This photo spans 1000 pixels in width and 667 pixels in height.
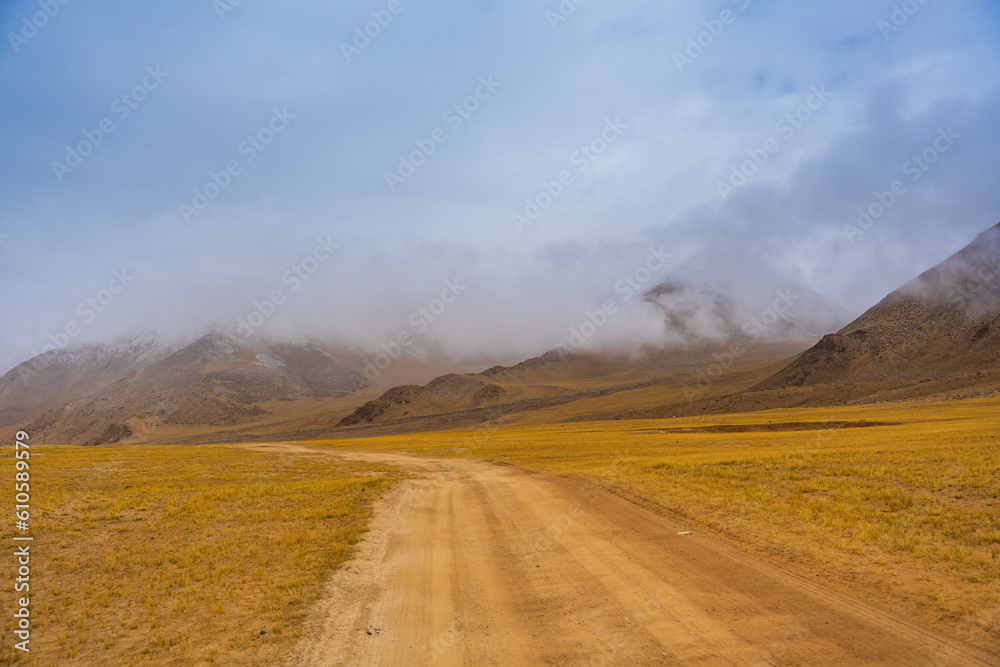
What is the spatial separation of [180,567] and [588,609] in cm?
1007

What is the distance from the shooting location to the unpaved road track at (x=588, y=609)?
7793mm

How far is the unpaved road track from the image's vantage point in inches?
307

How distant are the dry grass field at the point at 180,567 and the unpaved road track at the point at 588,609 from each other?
1110 millimetres

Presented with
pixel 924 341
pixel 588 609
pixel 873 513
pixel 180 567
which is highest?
pixel 924 341

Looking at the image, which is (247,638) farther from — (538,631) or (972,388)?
(972,388)

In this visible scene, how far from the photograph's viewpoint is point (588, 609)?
Result: 9.52m

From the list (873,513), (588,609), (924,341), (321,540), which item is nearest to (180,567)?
Result: (321,540)

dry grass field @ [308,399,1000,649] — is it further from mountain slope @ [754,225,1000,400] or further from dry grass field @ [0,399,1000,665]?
mountain slope @ [754,225,1000,400]

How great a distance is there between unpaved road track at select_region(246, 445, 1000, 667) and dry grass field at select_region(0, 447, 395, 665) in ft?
3.64

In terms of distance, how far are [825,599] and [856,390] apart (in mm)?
116293

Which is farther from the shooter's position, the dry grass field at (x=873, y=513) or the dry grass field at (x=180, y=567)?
the dry grass field at (x=873, y=513)

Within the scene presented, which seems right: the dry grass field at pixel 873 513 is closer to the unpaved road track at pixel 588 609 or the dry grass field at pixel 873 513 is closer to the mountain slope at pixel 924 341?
the unpaved road track at pixel 588 609

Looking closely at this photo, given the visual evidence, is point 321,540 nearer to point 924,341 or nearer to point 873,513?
point 873,513

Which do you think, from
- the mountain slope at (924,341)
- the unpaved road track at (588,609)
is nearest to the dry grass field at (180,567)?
the unpaved road track at (588,609)
